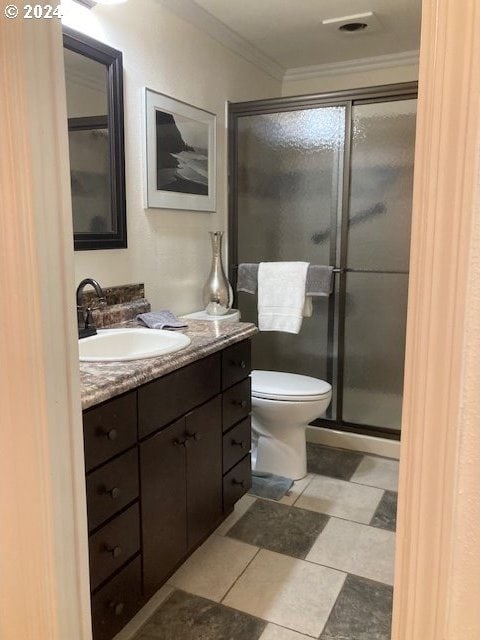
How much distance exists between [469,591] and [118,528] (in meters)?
1.01

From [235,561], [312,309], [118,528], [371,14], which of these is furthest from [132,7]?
[235,561]

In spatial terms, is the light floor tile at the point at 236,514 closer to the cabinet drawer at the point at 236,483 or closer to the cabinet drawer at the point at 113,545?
the cabinet drawer at the point at 236,483

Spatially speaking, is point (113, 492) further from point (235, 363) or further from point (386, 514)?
point (386, 514)

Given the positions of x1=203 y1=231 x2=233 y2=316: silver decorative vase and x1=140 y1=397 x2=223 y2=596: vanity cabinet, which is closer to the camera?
x1=140 y1=397 x2=223 y2=596: vanity cabinet

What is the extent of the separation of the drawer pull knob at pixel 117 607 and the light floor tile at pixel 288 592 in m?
0.41

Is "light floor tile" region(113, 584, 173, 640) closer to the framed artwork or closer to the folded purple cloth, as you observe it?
the folded purple cloth

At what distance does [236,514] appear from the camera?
2312mm

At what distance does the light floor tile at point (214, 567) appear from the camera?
1.83 metres

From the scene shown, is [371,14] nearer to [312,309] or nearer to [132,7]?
[132,7]

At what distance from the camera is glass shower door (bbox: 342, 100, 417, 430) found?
8.85 ft

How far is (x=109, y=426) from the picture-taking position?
1.39 metres

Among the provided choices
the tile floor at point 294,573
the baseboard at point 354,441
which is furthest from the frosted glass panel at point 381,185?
the tile floor at point 294,573

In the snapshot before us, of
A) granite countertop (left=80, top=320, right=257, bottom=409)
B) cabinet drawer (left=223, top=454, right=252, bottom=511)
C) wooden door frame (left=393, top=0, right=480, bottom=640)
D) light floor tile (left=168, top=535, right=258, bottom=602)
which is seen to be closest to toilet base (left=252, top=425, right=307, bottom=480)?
cabinet drawer (left=223, top=454, right=252, bottom=511)

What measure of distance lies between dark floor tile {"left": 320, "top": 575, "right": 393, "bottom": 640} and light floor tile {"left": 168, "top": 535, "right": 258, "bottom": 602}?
0.37 meters
